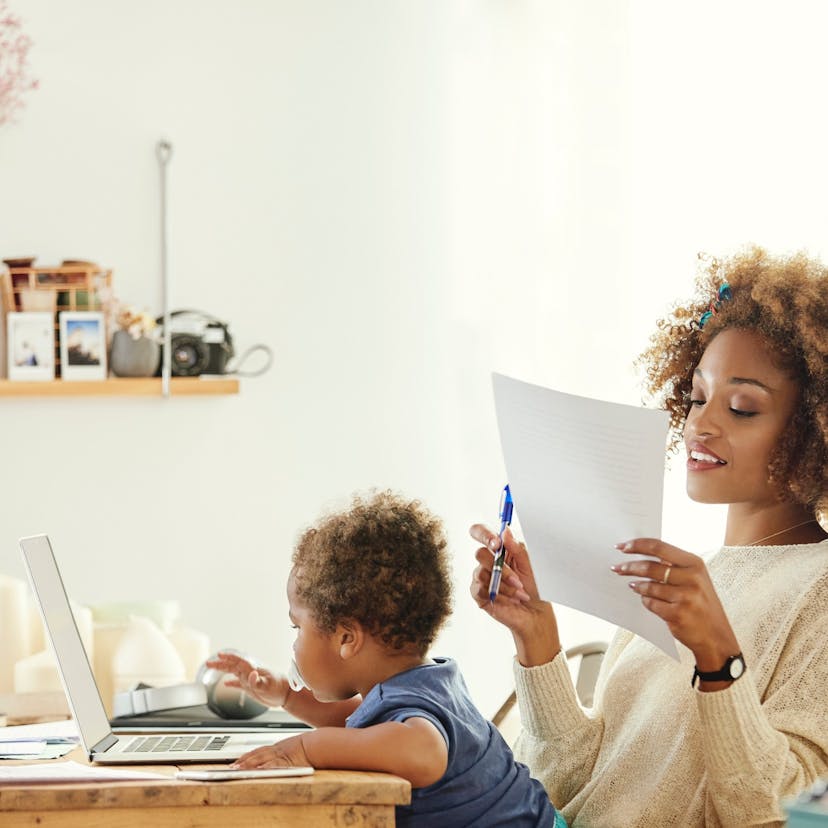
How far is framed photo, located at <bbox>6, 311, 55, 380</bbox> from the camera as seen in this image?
115 inches

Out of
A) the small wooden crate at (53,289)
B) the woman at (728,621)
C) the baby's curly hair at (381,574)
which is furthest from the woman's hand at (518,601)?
the small wooden crate at (53,289)

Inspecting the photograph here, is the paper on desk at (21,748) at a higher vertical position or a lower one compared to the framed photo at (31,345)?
lower

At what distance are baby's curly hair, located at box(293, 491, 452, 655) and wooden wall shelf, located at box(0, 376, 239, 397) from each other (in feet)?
5.38

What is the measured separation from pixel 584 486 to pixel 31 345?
204 cm

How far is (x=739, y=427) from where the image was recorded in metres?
1.44

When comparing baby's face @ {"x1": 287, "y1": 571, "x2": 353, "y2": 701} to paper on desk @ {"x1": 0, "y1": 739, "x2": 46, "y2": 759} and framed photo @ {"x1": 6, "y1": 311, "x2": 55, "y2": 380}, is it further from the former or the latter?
framed photo @ {"x1": 6, "y1": 311, "x2": 55, "y2": 380}

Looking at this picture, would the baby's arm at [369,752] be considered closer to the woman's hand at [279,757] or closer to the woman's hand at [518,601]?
the woman's hand at [279,757]

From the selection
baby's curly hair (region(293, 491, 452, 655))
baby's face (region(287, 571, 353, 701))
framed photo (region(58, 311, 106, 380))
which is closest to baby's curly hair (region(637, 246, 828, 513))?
baby's curly hair (region(293, 491, 452, 655))

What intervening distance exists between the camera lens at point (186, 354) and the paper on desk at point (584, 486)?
1.84m

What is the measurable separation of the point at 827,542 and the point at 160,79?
2185mm

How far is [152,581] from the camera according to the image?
3041 millimetres

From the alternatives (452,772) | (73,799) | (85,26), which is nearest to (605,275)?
(85,26)

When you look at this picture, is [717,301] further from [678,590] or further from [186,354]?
[186,354]

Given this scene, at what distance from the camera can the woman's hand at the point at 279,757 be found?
3.64ft
